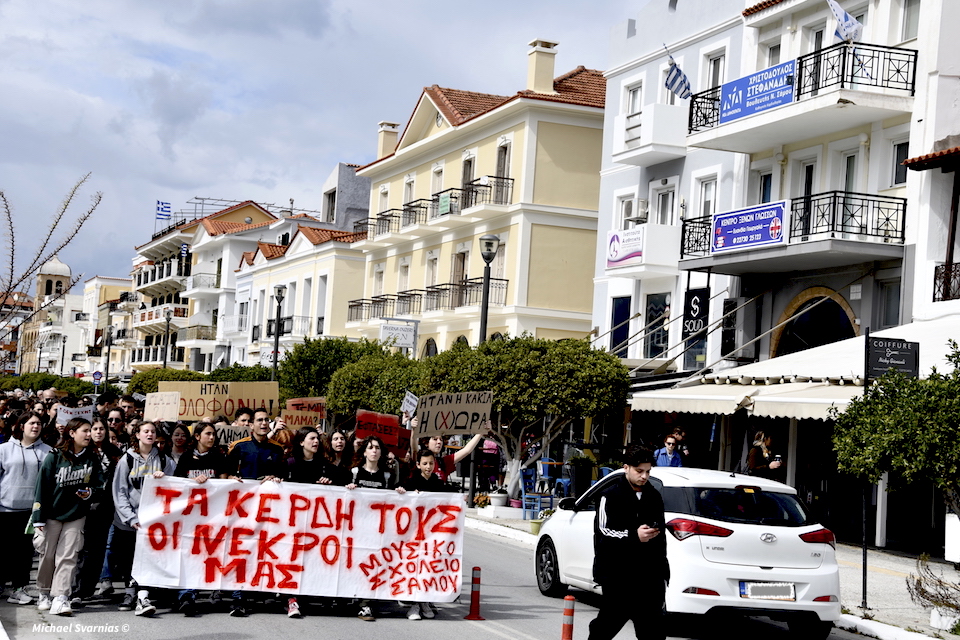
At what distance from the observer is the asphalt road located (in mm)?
10391

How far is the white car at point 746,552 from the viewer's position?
1106 centimetres

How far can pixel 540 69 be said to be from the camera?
39.7m

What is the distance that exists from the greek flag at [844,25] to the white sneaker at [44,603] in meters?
17.7

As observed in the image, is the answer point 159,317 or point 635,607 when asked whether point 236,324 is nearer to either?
point 159,317

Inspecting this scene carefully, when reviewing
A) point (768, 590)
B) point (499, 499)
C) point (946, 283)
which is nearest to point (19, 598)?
point (768, 590)

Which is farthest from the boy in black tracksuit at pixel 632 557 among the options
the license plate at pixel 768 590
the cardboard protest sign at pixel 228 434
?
the cardboard protest sign at pixel 228 434

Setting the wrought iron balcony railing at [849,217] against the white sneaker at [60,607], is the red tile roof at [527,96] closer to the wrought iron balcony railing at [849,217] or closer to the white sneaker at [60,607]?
the wrought iron balcony railing at [849,217]

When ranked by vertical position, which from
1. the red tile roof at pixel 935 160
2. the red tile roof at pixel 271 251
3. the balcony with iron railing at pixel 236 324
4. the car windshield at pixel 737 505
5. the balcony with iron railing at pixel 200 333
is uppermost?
the red tile roof at pixel 271 251

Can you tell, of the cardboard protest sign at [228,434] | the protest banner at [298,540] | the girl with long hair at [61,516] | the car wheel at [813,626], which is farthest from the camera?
the cardboard protest sign at [228,434]

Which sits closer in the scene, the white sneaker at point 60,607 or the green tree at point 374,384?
the white sneaker at point 60,607

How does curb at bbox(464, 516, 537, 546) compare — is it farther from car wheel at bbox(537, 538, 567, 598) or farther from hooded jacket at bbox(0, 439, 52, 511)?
hooded jacket at bbox(0, 439, 52, 511)

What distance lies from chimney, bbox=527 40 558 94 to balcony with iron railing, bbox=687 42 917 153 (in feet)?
42.4

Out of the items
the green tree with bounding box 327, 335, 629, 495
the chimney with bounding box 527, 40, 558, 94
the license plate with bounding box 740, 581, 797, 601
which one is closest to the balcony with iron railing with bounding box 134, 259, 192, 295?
the chimney with bounding box 527, 40, 558, 94

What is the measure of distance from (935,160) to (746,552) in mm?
12857
